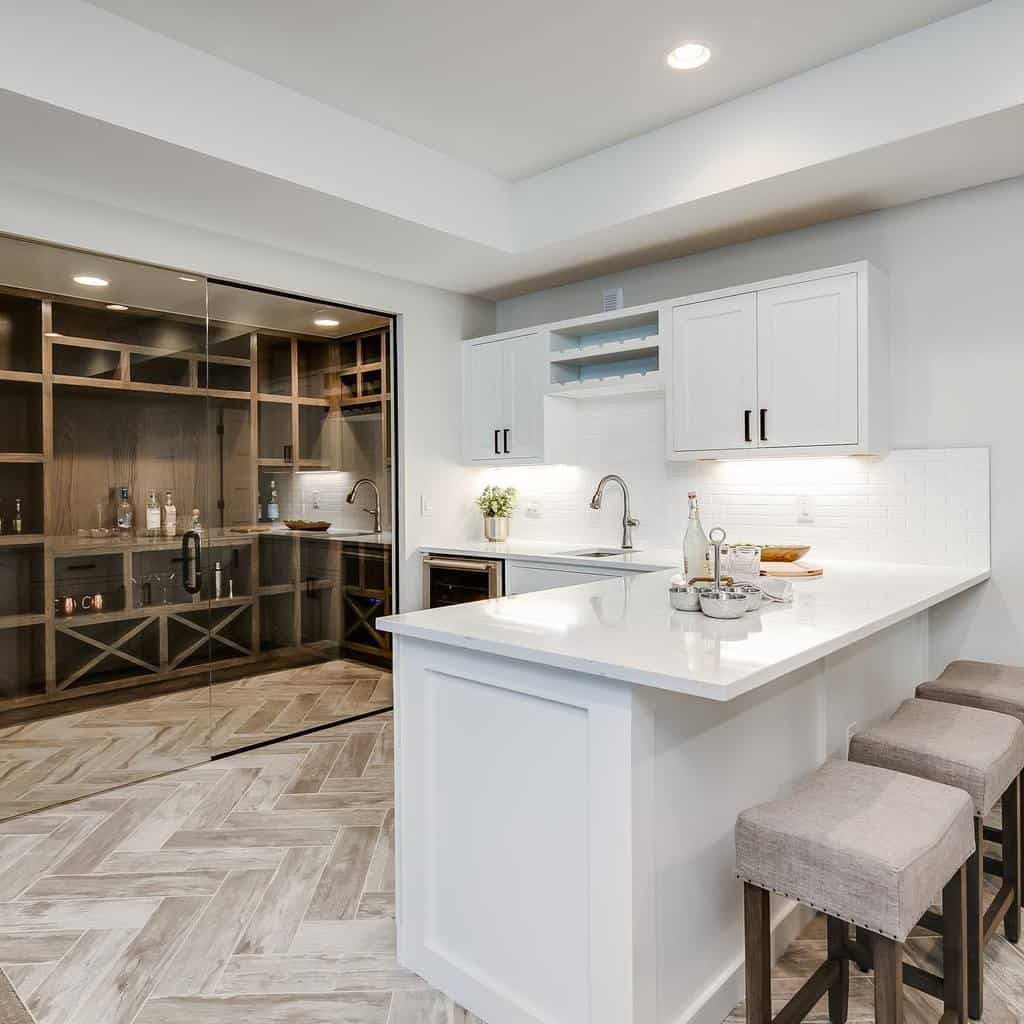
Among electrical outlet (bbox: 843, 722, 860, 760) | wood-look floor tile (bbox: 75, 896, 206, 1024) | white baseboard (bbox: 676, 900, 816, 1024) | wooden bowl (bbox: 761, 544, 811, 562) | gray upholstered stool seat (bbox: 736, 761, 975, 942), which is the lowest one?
wood-look floor tile (bbox: 75, 896, 206, 1024)

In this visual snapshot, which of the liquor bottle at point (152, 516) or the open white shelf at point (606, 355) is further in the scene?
the open white shelf at point (606, 355)

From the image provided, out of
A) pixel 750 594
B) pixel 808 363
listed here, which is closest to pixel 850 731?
pixel 750 594

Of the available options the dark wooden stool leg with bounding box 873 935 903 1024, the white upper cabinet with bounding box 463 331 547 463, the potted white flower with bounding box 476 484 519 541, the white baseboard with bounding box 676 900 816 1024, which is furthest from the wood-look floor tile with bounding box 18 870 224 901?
the white upper cabinet with bounding box 463 331 547 463

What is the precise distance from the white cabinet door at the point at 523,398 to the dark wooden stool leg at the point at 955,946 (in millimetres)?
3090

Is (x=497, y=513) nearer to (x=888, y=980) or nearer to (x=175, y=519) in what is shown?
(x=175, y=519)

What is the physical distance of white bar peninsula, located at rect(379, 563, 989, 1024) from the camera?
4.92 feet

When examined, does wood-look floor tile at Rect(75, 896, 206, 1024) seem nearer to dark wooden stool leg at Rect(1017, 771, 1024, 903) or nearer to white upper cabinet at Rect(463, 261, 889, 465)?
dark wooden stool leg at Rect(1017, 771, 1024, 903)

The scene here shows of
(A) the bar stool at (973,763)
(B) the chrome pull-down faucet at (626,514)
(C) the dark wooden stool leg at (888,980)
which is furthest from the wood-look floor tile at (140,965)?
(B) the chrome pull-down faucet at (626,514)

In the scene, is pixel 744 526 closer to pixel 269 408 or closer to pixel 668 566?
pixel 668 566

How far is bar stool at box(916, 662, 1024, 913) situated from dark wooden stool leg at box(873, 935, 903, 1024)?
3.55 ft

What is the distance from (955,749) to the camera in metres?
1.92

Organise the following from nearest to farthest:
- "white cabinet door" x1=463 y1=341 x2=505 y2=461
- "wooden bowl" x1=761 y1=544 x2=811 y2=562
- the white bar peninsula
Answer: the white bar peninsula < "wooden bowl" x1=761 y1=544 x2=811 y2=562 < "white cabinet door" x1=463 y1=341 x2=505 y2=461

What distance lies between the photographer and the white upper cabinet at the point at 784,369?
3.20 metres

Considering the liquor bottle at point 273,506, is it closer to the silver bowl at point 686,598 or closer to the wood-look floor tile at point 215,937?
the wood-look floor tile at point 215,937
